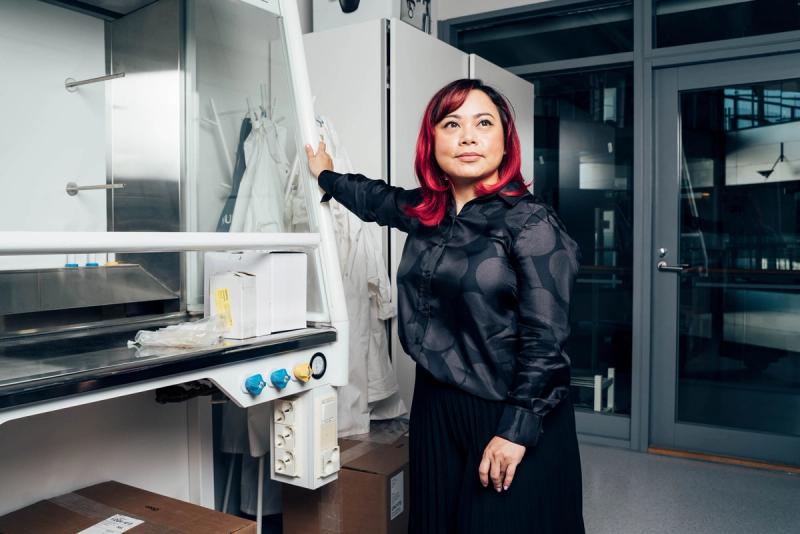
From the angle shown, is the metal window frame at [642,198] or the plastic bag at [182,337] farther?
the metal window frame at [642,198]

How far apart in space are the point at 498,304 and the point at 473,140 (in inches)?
13.6

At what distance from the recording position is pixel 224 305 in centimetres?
154

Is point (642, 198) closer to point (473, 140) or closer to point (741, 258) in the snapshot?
point (741, 258)

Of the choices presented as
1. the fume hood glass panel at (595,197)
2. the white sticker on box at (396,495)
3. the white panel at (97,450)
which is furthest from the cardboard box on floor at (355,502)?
the fume hood glass panel at (595,197)

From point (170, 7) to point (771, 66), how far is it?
253 cm

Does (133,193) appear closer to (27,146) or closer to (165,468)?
(27,146)

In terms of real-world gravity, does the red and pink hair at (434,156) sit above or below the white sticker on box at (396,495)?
above

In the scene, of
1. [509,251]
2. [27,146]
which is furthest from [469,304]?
[27,146]

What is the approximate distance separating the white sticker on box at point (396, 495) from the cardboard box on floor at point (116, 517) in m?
0.54

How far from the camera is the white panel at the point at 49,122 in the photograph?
1.60 meters

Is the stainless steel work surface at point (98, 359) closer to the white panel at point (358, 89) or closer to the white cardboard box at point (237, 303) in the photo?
the white cardboard box at point (237, 303)

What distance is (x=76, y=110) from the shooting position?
1.75m

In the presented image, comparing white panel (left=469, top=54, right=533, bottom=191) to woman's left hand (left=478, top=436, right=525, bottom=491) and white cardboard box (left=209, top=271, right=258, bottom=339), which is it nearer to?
white cardboard box (left=209, top=271, right=258, bottom=339)

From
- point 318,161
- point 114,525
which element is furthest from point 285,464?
point 318,161
